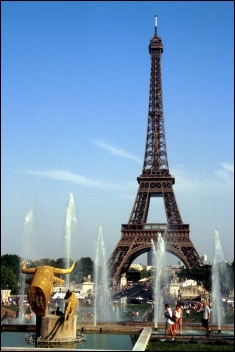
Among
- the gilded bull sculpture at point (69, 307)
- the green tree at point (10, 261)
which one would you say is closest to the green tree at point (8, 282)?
the green tree at point (10, 261)

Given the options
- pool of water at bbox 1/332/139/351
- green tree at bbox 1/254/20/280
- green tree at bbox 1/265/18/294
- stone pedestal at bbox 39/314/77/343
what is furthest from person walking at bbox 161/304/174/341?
green tree at bbox 1/254/20/280

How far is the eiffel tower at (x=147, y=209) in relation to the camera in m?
56.8

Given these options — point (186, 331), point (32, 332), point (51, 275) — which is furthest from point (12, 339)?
point (186, 331)

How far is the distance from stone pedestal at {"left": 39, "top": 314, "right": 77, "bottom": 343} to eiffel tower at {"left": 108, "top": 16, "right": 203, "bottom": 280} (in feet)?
136

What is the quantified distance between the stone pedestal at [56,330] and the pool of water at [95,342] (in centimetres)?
27

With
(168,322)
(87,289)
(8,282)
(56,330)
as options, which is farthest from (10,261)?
(168,322)

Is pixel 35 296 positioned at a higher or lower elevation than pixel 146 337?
higher

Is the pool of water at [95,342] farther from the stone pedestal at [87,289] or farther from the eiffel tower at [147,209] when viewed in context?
the eiffel tower at [147,209]

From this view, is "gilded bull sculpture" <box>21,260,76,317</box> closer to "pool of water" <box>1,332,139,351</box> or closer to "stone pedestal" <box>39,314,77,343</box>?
"stone pedestal" <box>39,314,77,343</box>

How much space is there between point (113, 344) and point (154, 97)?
5604 centimetres

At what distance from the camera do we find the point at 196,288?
50344mm

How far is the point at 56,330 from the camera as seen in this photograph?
1388 centimetres

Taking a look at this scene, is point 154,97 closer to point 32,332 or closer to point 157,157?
point 157,157

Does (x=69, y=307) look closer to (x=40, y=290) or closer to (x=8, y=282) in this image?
(x=40, y=290)
